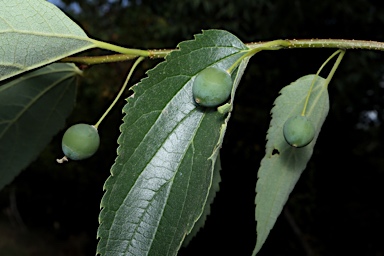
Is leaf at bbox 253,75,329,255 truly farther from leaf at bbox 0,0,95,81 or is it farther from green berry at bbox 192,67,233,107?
leaf at bbox 0,0,95,81

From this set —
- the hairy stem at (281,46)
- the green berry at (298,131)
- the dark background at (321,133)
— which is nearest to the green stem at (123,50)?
the hairy stem at (281,46)

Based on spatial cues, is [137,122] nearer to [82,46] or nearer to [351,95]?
[82,46]

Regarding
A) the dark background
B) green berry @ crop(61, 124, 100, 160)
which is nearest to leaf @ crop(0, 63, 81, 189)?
green berry @ crop(61, 124, 100, 160)

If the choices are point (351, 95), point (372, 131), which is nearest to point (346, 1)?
point (351, 95)

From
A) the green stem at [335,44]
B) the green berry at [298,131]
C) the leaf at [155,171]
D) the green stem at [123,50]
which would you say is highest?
the green stem at [335,44]

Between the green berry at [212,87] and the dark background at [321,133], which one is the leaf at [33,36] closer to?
the green berry at [212,87]

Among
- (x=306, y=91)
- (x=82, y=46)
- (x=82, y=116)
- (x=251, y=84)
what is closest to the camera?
(x=82, y=46)
